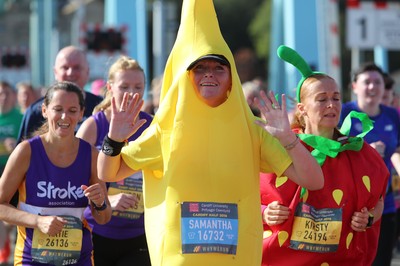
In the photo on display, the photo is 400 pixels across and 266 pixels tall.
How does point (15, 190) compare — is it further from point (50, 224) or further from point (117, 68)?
point (117, 68)

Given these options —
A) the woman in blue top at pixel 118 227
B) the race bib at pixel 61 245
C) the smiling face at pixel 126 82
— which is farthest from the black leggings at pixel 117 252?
the smiling face at pixel 126 82

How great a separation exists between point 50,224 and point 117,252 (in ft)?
3.86

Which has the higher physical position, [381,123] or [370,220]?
[381,123]

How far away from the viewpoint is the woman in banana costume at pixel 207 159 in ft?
16.2

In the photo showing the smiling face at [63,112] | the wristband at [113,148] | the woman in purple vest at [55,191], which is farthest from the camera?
the smiling face at [63,112]

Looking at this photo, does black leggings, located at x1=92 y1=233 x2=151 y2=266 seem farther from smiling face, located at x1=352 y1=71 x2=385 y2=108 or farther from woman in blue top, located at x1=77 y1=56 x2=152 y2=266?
smiling face, located at x1=352 y1=71 x2=385 y2=108

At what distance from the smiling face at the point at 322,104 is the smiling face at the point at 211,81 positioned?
87 cm

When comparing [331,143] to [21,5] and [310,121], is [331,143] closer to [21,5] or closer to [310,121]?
[310,121]

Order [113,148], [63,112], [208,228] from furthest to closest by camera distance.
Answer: [63,112] → [113,148] → [208,228]

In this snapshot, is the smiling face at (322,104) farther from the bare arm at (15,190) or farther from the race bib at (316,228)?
the bare arm at (15,190)

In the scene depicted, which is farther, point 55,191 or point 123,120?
point 55,191

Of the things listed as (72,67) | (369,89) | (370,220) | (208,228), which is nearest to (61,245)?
(208,228)

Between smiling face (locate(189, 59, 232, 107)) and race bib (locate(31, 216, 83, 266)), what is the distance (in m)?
1.31

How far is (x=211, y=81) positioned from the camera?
16.4 feet
